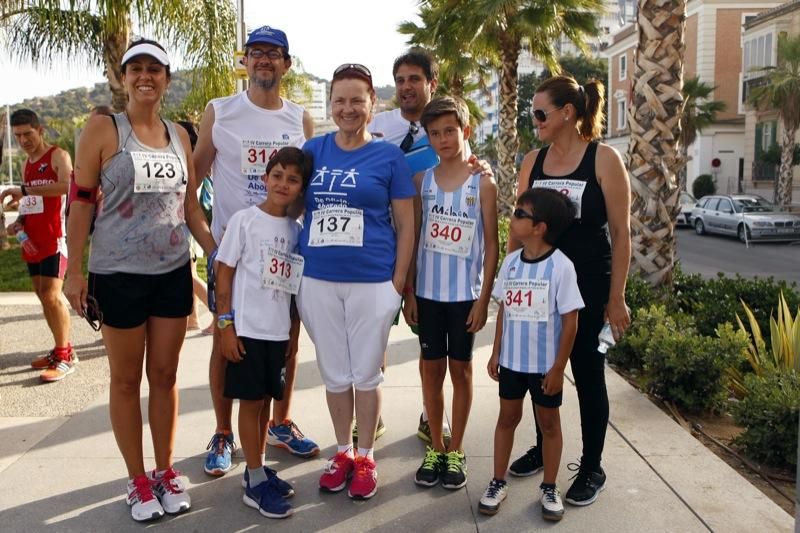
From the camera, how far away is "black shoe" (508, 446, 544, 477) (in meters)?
3.87

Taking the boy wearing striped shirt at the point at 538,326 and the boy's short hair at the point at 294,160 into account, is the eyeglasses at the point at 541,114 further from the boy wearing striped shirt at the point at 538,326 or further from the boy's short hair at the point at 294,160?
the boy's short hair at the point at 294,160

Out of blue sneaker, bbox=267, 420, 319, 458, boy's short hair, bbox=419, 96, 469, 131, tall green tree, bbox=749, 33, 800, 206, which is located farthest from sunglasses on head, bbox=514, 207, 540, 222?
tall green tree, bbox=749, 33, 800, 206

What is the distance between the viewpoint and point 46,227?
5.91m

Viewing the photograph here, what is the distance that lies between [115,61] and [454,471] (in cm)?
1000

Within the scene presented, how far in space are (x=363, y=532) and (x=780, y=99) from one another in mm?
29595

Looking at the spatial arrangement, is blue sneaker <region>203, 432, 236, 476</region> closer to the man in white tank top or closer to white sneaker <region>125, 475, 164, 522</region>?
the man in white tank top

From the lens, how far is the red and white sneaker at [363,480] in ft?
11.7

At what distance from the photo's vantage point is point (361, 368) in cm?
364

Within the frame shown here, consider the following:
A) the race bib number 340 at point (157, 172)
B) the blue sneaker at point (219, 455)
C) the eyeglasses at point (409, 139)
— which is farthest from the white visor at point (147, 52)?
the blue sneaker at point (219, 455)

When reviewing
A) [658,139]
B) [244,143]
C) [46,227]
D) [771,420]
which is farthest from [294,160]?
[658,139]

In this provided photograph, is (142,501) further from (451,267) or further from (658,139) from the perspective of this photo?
(658,139)

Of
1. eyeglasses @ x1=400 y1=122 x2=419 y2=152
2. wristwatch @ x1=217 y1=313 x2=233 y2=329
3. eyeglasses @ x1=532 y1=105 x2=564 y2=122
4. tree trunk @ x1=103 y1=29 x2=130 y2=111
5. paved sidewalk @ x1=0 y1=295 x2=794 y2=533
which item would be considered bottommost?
paved sidewalk @ x1=0 y1=295 x2=794 y2=533

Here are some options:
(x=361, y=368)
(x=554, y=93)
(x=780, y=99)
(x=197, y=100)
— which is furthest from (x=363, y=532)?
(x=780, y=99)

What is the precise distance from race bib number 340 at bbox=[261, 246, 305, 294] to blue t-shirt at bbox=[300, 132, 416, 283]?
0.04m
